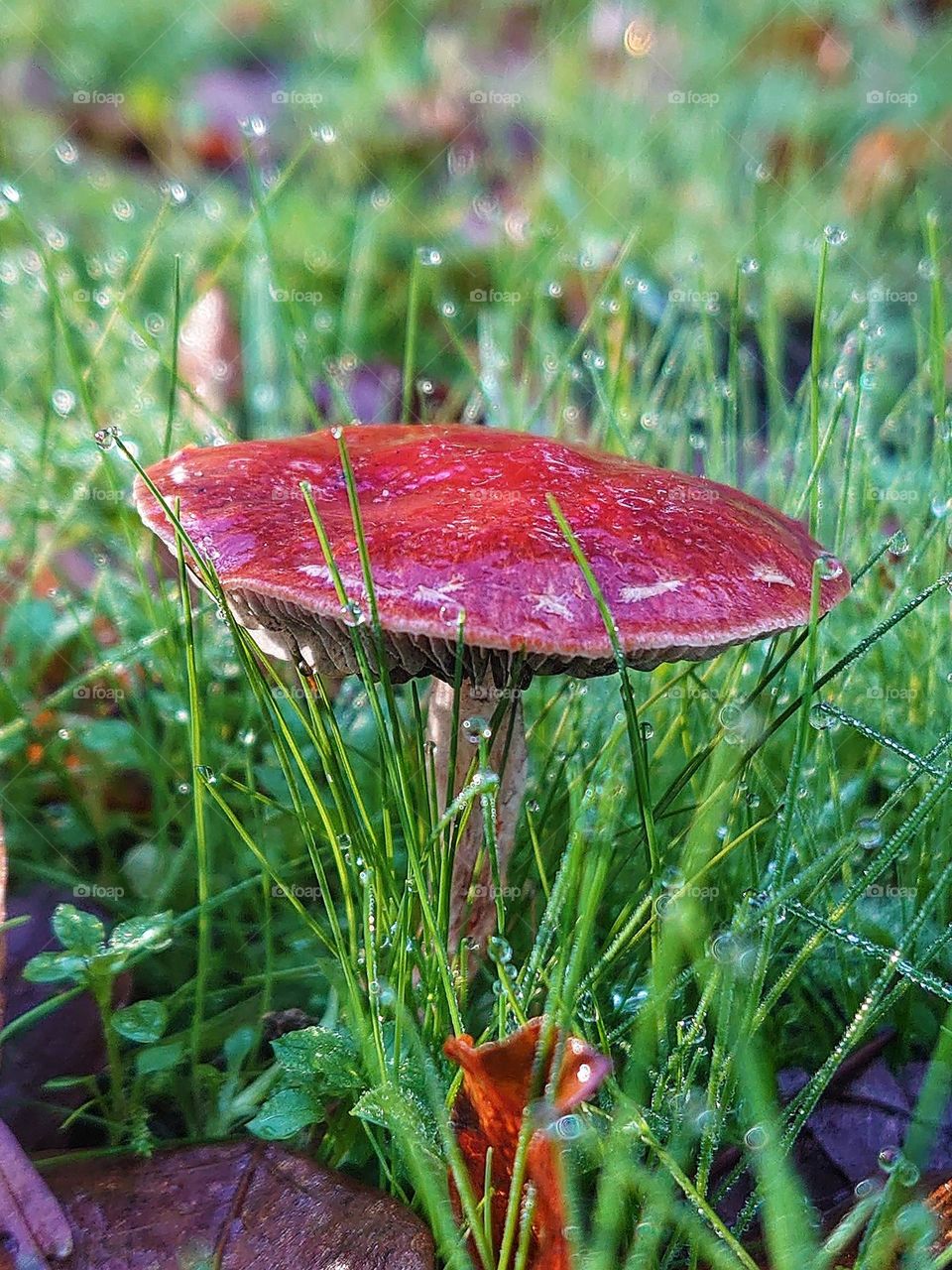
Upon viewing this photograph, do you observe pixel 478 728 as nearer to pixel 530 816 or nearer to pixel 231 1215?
pixel 530 816

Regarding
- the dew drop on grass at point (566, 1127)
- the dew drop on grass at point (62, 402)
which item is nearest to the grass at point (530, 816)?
the dew drop on grass at point (566, 1127)

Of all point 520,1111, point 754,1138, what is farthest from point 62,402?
point 754,1138

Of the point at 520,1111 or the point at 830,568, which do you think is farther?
the point at 830,568

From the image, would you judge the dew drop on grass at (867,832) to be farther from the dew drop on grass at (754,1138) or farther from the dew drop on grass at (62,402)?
the dew drop on grass at (62,402)

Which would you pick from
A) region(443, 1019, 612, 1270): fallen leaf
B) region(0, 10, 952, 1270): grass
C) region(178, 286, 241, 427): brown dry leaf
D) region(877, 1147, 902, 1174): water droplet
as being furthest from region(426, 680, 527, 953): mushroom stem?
region(178, 286, 241, 427): brown dry leaf

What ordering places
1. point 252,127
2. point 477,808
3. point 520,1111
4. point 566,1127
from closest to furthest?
point 566,1127 < point 520,1111 < point 477,808 < point 252,127

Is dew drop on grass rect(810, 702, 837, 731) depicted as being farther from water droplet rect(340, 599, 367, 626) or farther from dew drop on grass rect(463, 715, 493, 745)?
water droplet rect(340, 599, 367, 626)

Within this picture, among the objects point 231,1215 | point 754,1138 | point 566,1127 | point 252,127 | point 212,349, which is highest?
point 252,127
